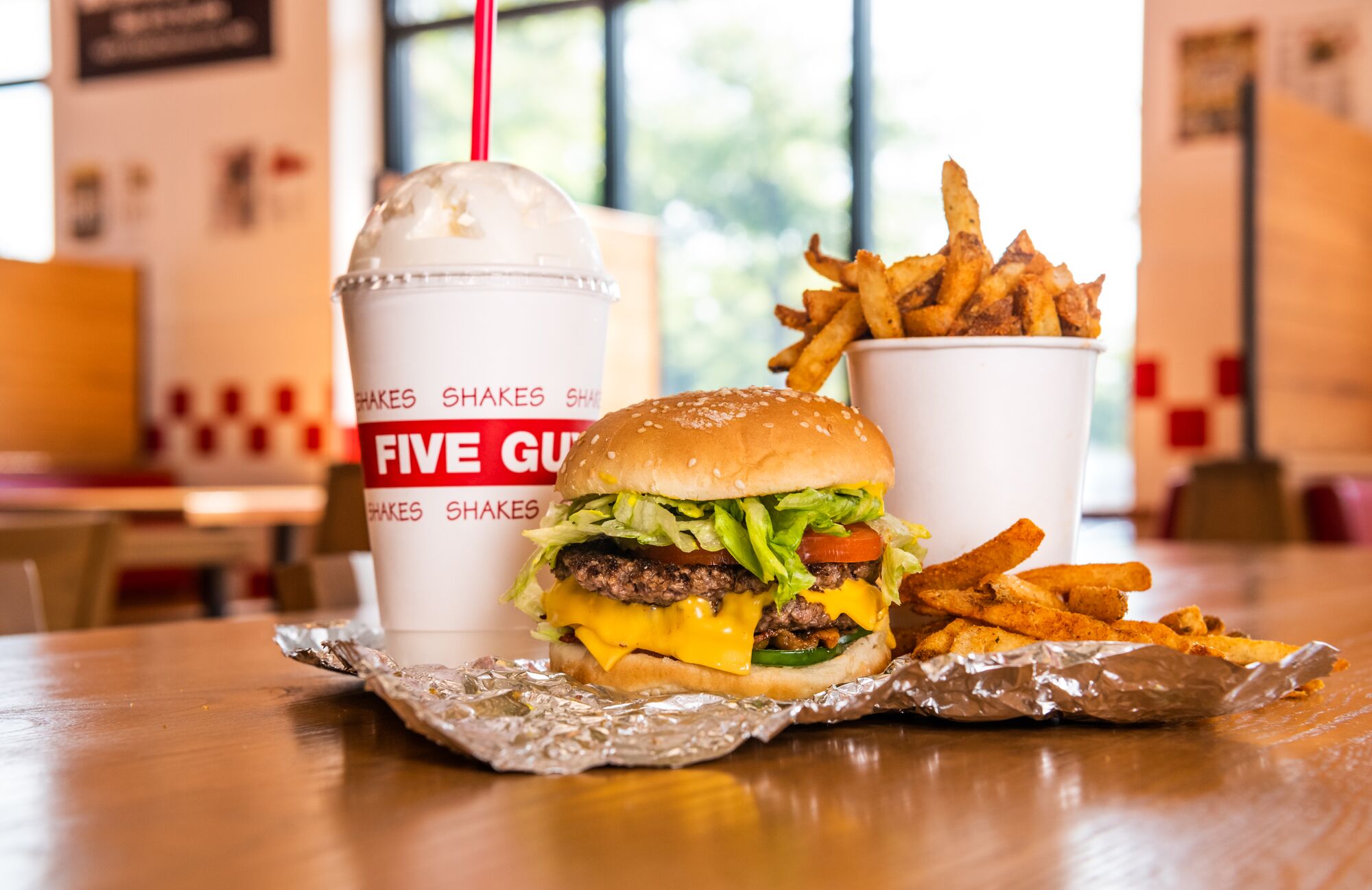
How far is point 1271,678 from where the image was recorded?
0.82 metres

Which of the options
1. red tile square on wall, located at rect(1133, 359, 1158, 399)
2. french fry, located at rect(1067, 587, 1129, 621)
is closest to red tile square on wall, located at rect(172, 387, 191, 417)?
red tile square on wall, located at rect(1133, 359, 1158, 399)

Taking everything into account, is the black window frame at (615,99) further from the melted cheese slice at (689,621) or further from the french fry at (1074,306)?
the melted cheese slice at (689,621)

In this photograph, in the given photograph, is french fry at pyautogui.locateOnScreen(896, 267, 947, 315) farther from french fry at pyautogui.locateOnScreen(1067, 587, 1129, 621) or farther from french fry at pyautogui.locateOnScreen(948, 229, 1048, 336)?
french fry at pyautogui.locateOnScreen(1067, 587, 1129, 621)

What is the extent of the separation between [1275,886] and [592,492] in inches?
23.6

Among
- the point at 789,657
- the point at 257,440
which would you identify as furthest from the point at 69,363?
the point at 789,657

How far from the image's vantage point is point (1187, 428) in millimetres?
5184

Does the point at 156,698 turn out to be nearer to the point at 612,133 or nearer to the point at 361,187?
the point at 612,133

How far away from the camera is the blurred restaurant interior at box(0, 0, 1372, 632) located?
452 cm

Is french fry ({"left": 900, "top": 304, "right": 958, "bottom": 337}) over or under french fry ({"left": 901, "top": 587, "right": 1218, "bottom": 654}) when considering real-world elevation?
over

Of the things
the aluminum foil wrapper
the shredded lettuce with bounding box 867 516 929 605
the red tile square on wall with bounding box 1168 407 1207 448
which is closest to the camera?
the aluminum foil wrapper

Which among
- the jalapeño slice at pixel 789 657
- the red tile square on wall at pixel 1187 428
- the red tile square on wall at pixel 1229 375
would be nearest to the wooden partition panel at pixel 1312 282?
the red tile square on wall at pixel 1229 375

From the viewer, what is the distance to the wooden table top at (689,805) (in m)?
0.54

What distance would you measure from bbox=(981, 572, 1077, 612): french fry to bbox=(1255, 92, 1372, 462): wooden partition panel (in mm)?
3691

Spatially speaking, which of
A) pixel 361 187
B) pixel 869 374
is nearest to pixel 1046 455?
pixel 869 374
